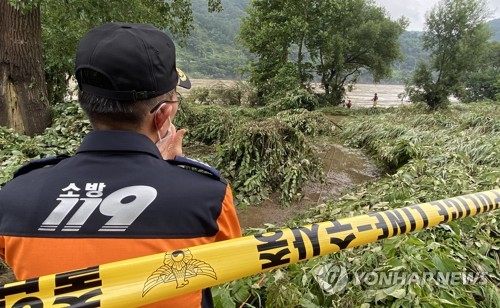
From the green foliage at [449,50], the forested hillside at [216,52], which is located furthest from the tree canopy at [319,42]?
the forested hillside at [216,52]

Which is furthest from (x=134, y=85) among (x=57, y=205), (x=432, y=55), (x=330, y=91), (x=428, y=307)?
(x=330, y=91)

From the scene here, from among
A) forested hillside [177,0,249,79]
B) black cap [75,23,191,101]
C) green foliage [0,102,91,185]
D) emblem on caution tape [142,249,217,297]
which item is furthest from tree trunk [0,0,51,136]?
forested hillside [177,0,249,79]

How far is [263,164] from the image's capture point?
5.62m

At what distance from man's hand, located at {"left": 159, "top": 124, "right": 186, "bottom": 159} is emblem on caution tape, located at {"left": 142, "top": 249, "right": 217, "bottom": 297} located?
0.45 meters

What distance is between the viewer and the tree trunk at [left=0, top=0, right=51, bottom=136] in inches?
204

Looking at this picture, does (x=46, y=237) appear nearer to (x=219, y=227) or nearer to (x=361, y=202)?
(x=219, y=227)

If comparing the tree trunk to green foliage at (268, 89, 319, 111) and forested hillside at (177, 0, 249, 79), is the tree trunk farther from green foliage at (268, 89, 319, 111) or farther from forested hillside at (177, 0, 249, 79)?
forested hillside at (177, 0, 249, 79)

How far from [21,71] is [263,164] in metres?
4.59

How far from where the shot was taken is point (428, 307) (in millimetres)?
1671

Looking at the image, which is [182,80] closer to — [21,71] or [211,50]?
[21,71]

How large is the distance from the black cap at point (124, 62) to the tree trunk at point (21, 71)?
5.58 m

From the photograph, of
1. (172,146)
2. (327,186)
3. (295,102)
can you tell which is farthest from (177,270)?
(295,102)

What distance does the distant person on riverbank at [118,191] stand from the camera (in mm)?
832

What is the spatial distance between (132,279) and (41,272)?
0.83 feet
